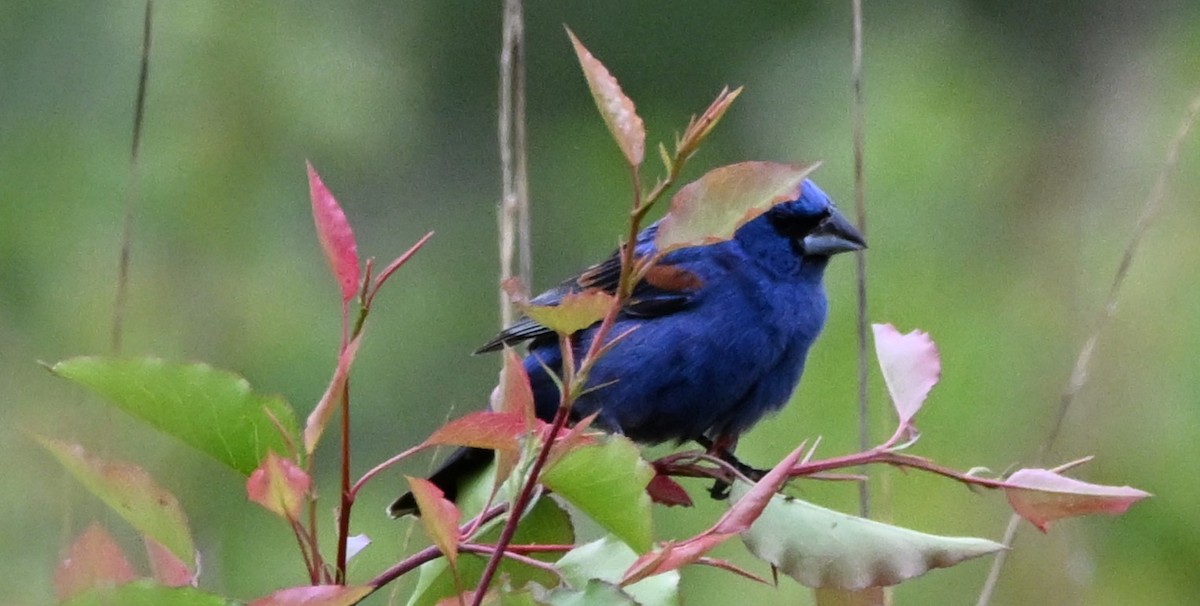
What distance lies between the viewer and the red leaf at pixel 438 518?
35.0 inches

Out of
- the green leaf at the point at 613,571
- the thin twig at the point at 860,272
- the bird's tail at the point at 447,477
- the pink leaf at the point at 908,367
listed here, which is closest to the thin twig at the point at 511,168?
the bird's tail at the point at 447,477

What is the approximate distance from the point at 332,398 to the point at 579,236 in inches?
198

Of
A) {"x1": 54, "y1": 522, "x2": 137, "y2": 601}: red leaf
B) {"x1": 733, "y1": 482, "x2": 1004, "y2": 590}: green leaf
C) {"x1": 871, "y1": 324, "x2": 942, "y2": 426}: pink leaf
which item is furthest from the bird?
{"x1": 54, "y1": 522, "x2": 137, "y2": 601}: red leaf

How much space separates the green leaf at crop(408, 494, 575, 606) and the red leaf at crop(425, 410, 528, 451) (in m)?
0.09

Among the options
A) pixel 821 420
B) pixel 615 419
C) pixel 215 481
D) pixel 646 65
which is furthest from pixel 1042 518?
pixel 646 65

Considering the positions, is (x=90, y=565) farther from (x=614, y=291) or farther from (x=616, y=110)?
(x=614, y=291)

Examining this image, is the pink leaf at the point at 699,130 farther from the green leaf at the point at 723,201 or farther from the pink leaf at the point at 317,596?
the pink leaf at the point at 317,596

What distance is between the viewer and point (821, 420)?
3521 mm

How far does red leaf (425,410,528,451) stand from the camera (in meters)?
0.92

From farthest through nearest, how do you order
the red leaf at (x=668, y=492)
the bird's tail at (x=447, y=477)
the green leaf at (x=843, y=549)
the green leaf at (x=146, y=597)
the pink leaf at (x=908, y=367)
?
the bird's tail at (x=447, y=477)
the red leaf at (x=668, y=492)
the pink leaf at (x=908, y=367)
the green leaf at (x=843, y=549)
the green leaf at (x=146, y=597)

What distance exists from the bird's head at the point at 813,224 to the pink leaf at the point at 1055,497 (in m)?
1.39

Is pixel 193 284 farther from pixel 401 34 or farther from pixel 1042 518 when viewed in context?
pixel 1042 518

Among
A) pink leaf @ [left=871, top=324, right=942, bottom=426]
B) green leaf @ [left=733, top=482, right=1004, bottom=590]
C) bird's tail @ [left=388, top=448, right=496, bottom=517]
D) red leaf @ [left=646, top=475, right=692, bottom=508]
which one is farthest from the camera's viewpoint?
bird's tail @ [left=388, top=448, right=496, bottom=517]

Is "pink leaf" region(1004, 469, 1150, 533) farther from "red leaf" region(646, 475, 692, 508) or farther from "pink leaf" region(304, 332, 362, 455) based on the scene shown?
"pink leaf" region(304, 332, 362, 455)
